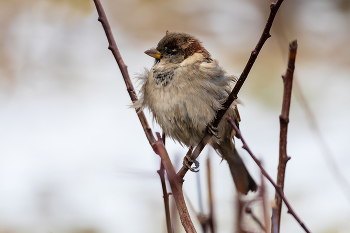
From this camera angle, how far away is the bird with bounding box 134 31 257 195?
271 centimetres

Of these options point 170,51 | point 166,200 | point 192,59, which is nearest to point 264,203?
point 166,200

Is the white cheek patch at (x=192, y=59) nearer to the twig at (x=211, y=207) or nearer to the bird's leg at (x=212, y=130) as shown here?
the bird's leg at (x=212, y=130)

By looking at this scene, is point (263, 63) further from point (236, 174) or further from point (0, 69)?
point (0, 69)

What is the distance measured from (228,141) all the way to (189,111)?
2.49 ft

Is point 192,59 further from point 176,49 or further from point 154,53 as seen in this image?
point 154,53

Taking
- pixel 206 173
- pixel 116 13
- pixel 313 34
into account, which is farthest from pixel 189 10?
pixel 206 173

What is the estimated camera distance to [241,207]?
4.00 ft

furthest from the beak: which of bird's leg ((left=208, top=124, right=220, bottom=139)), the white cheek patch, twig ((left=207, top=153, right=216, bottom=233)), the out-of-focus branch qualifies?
the out-of-focus branch

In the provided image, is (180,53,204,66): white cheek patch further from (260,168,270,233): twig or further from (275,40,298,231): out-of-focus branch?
(275,40,298,231): out-of-focus branch

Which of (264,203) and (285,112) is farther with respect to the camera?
(264,203)

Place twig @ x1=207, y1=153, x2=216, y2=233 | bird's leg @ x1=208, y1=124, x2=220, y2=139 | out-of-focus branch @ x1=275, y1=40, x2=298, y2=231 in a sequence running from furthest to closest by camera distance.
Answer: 1. bird's leg @ x1=208, y1=124, x2=220, y2=139
2. twig @ x1=207, y1=153, x2=216, y2=233
3. out-of-focus branch @ x1=275, y1=40, x2=298, y2=231

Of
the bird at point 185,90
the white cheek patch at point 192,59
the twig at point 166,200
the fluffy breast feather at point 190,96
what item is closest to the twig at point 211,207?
the twig at point 166,200

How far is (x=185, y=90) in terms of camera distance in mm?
2719

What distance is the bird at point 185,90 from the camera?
271 centimetres
